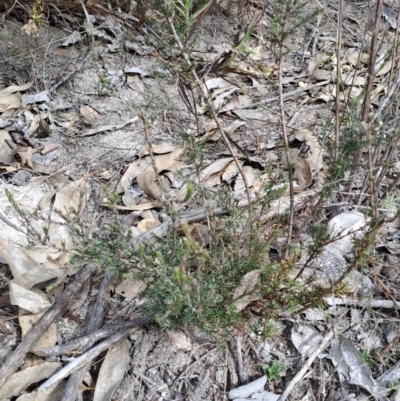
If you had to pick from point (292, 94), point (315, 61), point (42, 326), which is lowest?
point (42, 326)

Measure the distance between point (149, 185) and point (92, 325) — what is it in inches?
29.5

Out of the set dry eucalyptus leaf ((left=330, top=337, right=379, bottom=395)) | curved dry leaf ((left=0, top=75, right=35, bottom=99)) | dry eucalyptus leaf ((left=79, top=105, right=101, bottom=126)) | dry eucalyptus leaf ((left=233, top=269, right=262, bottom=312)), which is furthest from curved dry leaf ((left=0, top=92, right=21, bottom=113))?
dry eucalyptus leaf ((left=330, top=337, right=379, bottom=395))

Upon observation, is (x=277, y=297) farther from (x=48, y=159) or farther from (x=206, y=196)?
(x=48, y=159)

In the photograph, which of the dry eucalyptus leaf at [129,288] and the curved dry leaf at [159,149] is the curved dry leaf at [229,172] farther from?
the dry eucalyptus leaf at [129,288]

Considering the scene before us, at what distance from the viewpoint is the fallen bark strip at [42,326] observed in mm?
1709

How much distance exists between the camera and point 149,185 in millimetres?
2389

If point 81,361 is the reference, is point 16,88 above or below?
above

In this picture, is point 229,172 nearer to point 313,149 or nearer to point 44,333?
point 313,149

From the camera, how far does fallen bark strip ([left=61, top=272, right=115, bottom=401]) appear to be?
166 cm

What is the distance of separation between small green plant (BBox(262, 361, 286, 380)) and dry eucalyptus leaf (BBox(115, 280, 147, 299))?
54 cm

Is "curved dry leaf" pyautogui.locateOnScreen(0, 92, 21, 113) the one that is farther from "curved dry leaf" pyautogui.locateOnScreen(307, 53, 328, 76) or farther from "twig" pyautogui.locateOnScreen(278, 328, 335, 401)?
"twig" pyautogui.locateOnScreen(278, 328, 335, 401)

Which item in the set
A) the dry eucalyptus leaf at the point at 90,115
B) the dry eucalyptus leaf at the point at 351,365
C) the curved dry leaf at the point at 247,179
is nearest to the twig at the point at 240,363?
the dry eucalyptus leaf at the point at 351,365

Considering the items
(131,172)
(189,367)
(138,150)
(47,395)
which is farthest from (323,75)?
(47,395)

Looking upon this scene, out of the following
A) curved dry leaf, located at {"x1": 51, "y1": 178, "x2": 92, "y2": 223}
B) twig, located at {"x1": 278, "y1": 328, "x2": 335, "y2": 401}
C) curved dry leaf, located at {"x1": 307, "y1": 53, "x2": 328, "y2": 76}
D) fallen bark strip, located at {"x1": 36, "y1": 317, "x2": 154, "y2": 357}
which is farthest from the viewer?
curved dry leaf, located at {"x1": 307, "y1": 53, "x2": 328, "y2": 76}
